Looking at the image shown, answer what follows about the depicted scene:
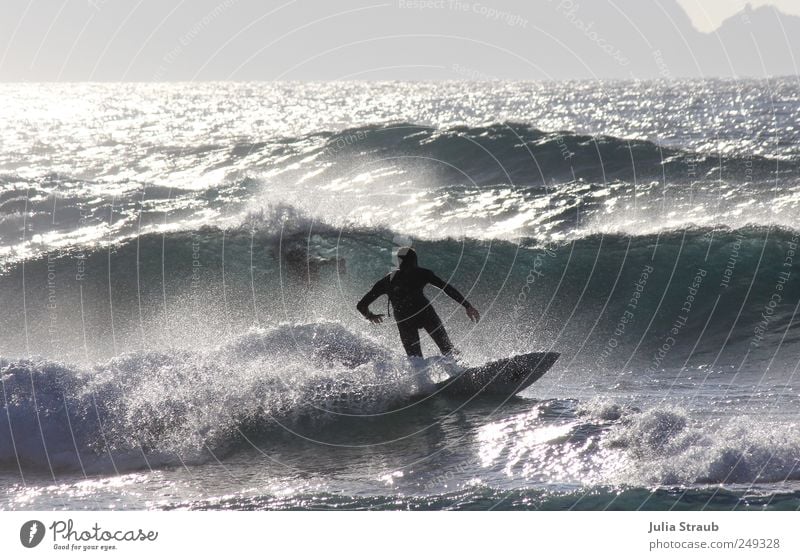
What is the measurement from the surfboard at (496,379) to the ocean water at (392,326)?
246mm

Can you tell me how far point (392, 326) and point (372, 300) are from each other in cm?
451

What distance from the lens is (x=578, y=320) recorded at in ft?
63.6

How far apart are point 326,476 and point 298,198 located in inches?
737

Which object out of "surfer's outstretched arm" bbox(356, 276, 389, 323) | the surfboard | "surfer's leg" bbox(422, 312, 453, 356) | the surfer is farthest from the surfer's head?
the surfboard

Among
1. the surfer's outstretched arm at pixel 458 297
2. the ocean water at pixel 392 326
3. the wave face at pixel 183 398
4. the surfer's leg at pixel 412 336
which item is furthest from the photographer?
the surfer's leg at pixel 412 336

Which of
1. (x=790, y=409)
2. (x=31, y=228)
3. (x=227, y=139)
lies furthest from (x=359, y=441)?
(x=227, y=139)

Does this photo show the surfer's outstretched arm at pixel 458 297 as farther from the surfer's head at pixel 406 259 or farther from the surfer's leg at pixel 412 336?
the surfer's leg at pixel 412 336

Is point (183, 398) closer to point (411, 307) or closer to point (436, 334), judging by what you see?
point (411, 307)

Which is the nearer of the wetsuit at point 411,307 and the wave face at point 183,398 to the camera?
the wave face at point 183,398

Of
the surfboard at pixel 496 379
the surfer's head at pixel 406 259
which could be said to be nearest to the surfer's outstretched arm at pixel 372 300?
the surfer's head at pixel 406 259

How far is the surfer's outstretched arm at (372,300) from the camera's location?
13023mm

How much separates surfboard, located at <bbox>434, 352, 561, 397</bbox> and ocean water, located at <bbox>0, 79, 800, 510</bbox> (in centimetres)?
25

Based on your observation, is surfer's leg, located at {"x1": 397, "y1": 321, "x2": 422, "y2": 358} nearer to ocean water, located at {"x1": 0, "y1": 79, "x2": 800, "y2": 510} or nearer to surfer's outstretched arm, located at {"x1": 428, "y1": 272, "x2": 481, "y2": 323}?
ocean water, located at {"x1": 0, "y1": 79, "x2": 800, "y2": 510}

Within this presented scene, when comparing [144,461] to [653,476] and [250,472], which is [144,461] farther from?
[653,476]
